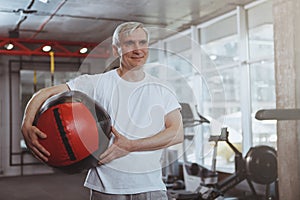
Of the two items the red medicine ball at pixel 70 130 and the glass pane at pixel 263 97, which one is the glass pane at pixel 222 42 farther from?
the red medicine ball at pixel 70 130

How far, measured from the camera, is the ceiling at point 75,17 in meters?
2.07

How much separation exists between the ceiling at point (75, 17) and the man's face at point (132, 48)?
1.59ft

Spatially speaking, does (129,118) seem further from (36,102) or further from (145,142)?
(36,102)

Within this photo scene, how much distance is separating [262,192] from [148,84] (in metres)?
2.29

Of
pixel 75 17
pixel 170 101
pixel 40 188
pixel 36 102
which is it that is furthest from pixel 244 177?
pixel 36 102

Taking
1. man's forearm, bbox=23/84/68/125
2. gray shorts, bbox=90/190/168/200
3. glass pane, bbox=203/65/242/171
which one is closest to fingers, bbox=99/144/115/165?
gray shorts, bbox=90/190/168/200

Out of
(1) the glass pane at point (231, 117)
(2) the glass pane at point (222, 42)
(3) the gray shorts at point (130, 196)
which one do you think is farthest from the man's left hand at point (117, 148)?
(1) the glass pane at point (231, 117)

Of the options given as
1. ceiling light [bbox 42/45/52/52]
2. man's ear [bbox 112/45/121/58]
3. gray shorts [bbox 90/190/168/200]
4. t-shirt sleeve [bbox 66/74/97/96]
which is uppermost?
ceiling light [bbox 42/45/52/52]

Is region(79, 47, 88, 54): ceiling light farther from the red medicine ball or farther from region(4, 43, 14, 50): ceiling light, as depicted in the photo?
the red medicine ball

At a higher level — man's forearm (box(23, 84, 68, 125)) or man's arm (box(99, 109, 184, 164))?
man's forearm (box(23, 84, 68, 125))

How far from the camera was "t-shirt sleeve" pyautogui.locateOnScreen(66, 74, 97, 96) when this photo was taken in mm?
1421

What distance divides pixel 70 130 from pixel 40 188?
1.35 meters

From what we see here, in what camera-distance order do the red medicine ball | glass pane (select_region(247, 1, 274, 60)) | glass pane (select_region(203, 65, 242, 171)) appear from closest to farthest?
1. the red medicine ball
2. glass pane (select_region(247, 1, 274, 60))
3. glass pane (select_region(203, 65, 242, 171))

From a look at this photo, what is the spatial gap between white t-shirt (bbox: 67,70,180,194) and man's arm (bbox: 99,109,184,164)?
0.02 metres
